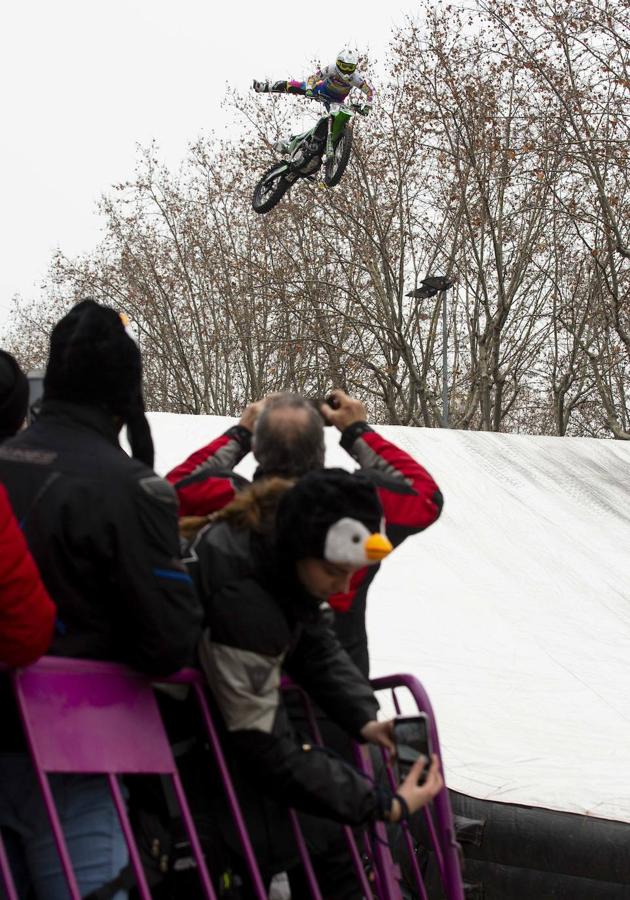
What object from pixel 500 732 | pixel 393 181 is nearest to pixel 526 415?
pixel 393 181

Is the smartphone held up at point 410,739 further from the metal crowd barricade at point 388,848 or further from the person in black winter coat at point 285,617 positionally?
the metal crowd barricade at point 388,848

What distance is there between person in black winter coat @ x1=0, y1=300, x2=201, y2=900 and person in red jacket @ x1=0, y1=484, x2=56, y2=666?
0.16 meters

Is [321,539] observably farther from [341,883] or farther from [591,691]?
[591,691]

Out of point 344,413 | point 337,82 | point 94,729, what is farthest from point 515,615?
point 337,82

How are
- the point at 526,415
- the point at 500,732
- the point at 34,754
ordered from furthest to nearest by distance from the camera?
the point at 526,415 → the point at 500,732 → the point at 34,754

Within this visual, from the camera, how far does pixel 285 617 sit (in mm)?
2023

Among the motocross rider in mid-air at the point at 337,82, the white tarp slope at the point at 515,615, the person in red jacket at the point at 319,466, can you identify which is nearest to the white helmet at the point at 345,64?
the motocross rider in mid-air at the point at 337,82

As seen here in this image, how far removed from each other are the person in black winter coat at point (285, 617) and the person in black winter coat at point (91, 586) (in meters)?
0.10

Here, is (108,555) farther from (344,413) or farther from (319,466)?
(344,413)

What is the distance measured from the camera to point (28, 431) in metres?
2.08

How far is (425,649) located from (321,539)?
3.16 metres

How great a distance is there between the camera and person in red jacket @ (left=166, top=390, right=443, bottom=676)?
2.43 m

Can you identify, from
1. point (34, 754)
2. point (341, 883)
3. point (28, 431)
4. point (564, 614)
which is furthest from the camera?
point (564, 614)

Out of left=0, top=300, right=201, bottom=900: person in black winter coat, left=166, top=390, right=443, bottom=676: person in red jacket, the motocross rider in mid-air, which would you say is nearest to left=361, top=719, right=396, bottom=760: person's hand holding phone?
left=166, top=390, right=443, bottom=676: person in red jacket
